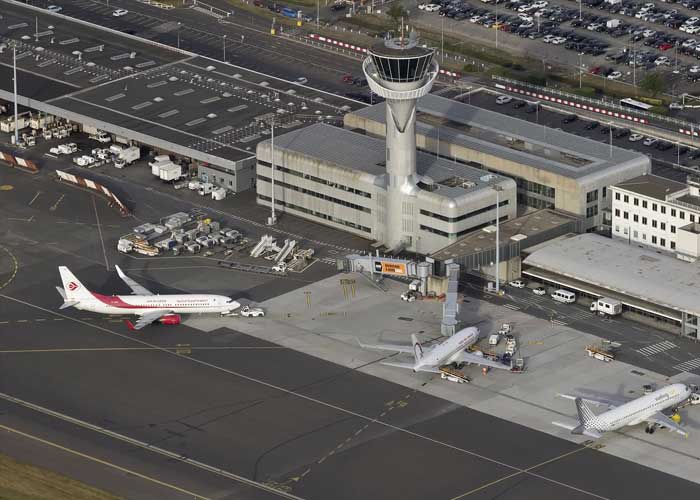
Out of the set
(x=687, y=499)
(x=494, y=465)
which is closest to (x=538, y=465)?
(x=494, y=465)

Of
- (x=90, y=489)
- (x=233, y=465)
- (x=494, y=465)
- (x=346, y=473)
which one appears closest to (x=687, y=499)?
(x=494, y=465)

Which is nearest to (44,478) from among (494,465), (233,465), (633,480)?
(233,465)

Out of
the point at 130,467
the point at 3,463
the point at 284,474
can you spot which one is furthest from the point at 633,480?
the point at 3,463

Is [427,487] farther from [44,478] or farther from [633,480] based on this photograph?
[44,478]

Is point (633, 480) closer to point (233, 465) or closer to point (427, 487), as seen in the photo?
point (427, 487)

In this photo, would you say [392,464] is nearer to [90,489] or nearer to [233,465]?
[233,465]
